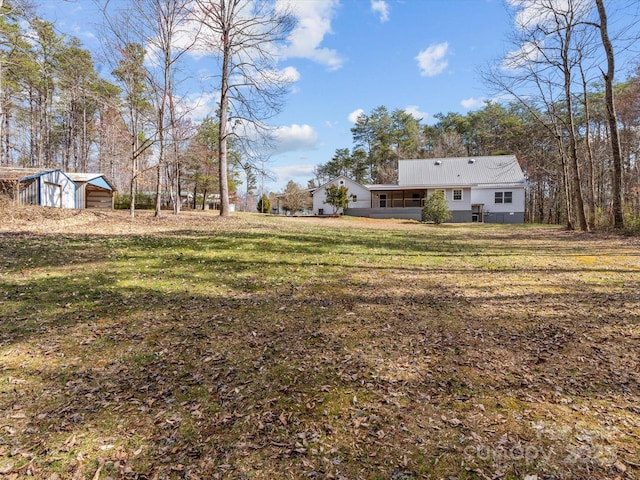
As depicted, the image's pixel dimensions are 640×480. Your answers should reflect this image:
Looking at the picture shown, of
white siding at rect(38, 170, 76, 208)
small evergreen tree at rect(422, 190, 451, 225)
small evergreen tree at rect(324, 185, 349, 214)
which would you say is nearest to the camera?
white siding at rect(38, 170, 76, 208)

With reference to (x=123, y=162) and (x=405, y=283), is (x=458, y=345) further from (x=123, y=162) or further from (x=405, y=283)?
(x=123, y=162)

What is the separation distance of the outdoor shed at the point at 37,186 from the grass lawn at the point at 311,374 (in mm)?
14339

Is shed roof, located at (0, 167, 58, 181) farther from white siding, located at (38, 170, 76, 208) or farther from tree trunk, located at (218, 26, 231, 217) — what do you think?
tree trunk, located at (218, 26, 231, 217)

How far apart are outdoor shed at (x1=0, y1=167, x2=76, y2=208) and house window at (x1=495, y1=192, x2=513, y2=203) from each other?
36.0 meters

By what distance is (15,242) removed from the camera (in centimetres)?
827

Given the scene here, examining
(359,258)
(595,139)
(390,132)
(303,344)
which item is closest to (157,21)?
(359,258)

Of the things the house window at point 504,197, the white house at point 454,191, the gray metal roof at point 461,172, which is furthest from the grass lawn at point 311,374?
the gray metal roof at point 461,172

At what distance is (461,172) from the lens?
34781 mm

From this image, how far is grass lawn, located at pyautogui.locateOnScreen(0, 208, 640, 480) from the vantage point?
2279 millimetres

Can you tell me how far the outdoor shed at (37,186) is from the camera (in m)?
16.8

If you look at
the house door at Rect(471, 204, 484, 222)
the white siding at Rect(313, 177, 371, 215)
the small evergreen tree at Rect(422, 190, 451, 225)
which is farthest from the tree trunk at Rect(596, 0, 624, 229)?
the white siding at Rect(313, 177, 371, 215)

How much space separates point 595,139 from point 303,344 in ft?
121

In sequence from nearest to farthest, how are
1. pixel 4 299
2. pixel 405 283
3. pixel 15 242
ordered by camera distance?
pixel 4 299
pixel 405 283
pixel 15 242

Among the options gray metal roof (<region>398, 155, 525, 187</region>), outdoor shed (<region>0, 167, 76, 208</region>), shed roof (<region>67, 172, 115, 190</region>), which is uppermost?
gray metal roof (<region>398, 155, 525, 187</region>)
